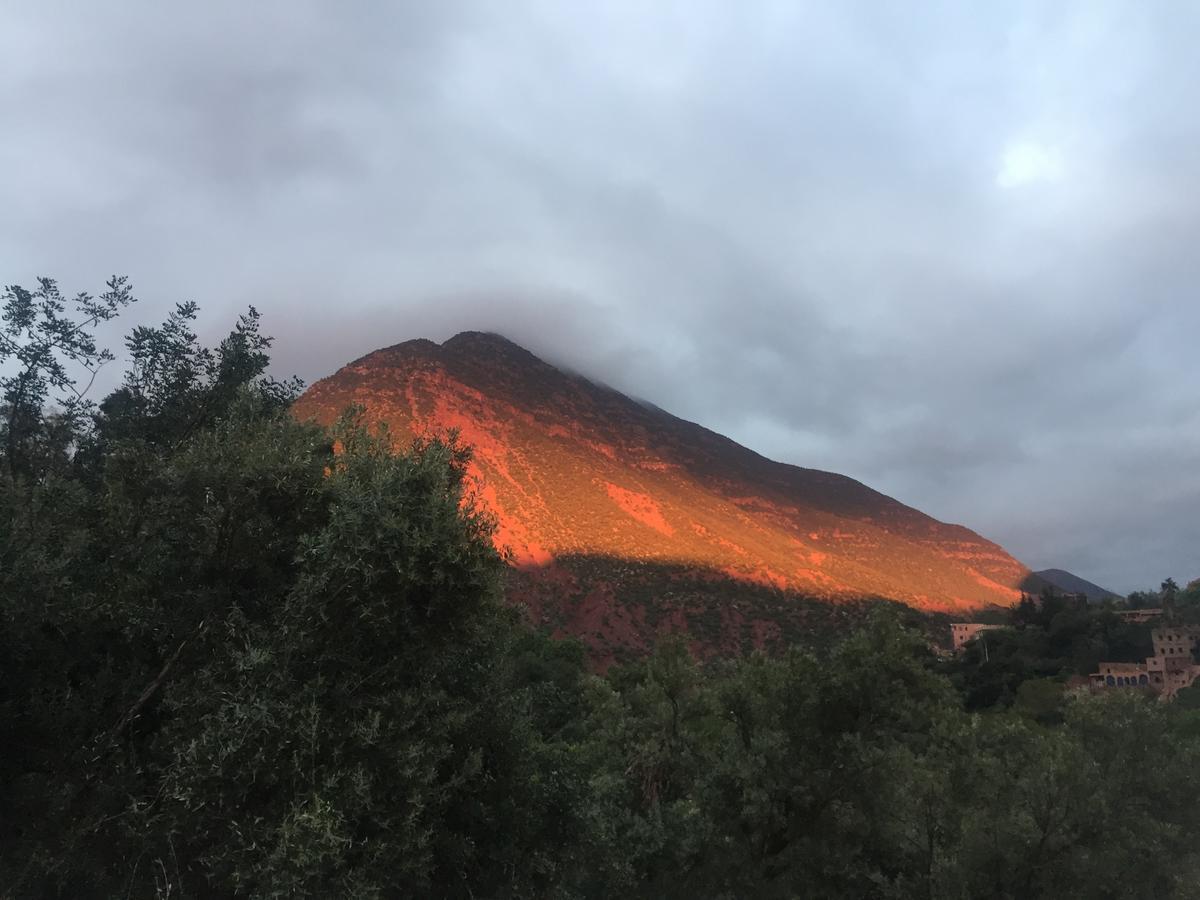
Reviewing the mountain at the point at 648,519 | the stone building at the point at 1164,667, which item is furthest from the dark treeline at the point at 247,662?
the stone building at the point at 1164,667

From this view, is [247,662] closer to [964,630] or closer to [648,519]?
[648,519]

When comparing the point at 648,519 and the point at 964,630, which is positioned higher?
the point at 648,519

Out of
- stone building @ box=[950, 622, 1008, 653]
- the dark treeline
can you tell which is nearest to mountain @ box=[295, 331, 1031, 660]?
stone building @ box=[950, 622, 1008, 653]

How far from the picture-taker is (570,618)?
5950 centimetres

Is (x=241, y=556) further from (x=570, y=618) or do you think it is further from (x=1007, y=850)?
(x=570, y=618)

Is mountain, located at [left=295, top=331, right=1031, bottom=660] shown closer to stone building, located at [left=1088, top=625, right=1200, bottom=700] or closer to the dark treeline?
stone building, located at [left=1088, top=625, right=1200, bottom=700]

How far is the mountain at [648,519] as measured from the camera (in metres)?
62.8

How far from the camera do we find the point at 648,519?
8394 cm

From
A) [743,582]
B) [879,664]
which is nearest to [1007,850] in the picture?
[879,664]

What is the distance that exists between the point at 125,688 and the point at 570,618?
5255cm

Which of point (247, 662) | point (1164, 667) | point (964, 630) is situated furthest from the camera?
point (964, 630)

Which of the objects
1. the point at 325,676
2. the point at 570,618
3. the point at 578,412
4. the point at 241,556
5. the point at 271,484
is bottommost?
the point at 570,618

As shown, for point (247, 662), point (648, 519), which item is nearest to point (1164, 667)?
point (648, 519)

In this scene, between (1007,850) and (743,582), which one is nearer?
(1007,850)
